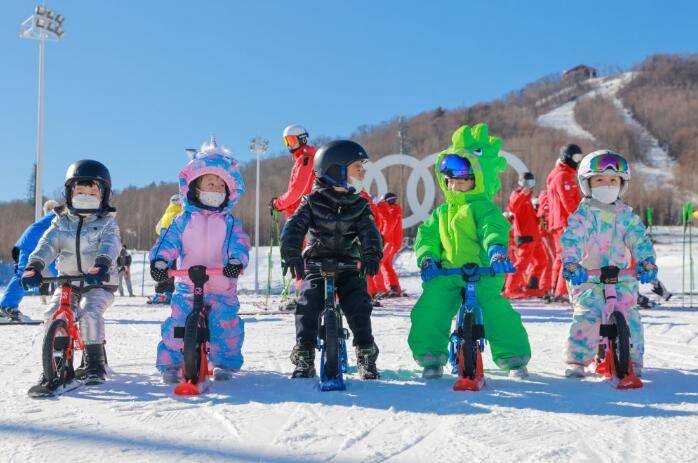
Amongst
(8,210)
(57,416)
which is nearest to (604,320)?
(57,416)

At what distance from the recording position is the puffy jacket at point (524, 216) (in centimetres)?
1116

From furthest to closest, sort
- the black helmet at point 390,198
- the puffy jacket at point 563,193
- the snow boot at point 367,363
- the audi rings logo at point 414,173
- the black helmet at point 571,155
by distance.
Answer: the audi rings logo at point 414,173 < the black helmet at point 390,198 < the black helmet at point 571,155 < the puffy jacket at point 563,193 < the snow boot at point 367,363

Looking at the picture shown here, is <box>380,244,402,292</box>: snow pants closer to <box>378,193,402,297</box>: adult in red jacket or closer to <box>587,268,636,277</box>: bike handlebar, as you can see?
<box>378,193,402,297</box>: adult in red jacket

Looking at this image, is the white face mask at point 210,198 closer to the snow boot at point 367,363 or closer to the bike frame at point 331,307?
the bike frame at point 331,307

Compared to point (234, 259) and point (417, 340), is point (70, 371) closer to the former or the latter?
point (234, 259)

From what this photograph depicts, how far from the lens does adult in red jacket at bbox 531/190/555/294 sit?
1069 cm

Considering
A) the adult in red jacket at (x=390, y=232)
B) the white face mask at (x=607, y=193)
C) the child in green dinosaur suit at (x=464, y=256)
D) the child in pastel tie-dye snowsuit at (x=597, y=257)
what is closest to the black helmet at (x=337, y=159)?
the child in green dinosaur suit at (x=464, y=256)

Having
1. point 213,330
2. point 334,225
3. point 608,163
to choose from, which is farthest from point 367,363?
point 608,163

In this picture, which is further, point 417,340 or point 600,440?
point 417,340

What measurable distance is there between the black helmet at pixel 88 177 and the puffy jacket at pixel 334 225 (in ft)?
4.67

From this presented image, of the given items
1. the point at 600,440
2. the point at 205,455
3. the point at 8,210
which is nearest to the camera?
the point at 205,455

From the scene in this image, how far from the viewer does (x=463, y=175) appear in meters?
4.57

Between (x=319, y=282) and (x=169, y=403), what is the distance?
1.34 metres

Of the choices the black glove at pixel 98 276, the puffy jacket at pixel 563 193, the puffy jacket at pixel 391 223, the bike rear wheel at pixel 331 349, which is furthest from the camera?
the puffy jacket at pixel 391 223
